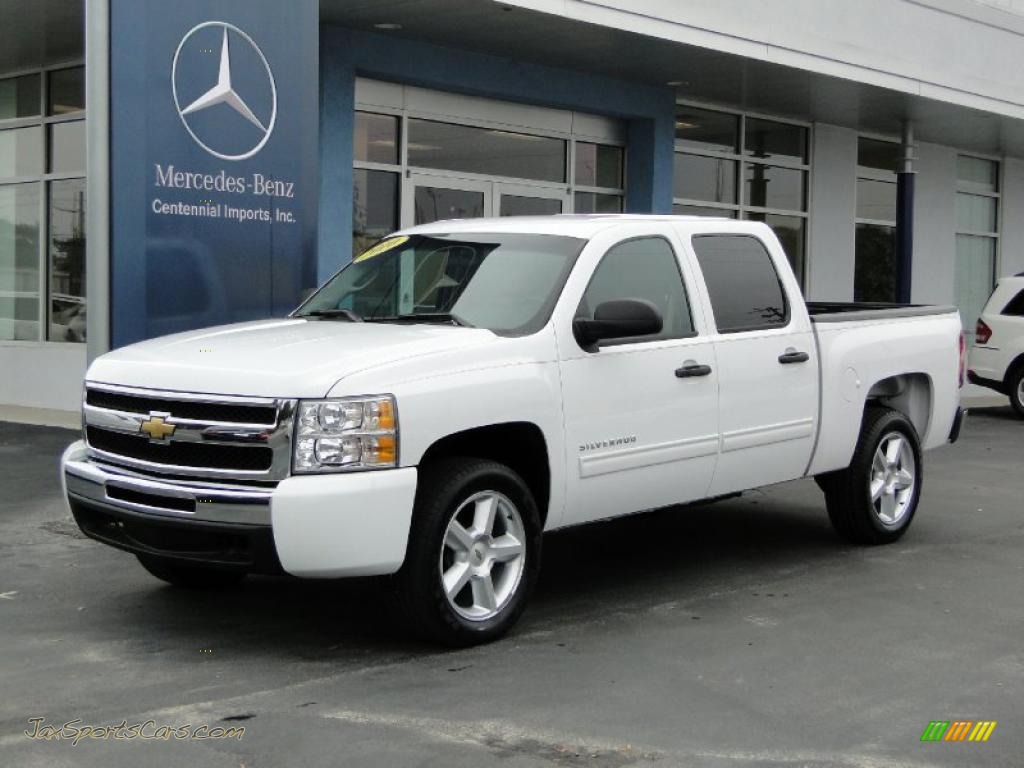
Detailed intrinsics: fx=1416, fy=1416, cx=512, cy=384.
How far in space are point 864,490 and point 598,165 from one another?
10.0m

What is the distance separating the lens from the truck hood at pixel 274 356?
5.66m

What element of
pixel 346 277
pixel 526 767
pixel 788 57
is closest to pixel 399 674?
pixel 526 767

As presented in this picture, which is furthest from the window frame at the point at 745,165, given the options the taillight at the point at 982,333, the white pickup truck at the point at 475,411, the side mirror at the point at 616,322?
the side mirror at the point at 616,322

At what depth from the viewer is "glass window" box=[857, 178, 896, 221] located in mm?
21938

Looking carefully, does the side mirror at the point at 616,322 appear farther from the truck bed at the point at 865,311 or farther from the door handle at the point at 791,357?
the truck bed at the point at 865,311

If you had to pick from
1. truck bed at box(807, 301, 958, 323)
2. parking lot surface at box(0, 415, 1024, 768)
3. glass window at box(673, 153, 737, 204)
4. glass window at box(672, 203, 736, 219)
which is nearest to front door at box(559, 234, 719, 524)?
parking lot surface at box(0, 415, 1024, 768)

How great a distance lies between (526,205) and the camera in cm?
1677

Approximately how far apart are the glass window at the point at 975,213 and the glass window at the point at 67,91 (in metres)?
14.7

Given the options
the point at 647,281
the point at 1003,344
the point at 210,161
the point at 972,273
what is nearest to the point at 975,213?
the point at 972,273

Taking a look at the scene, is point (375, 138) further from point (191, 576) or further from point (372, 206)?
point (191, 576)

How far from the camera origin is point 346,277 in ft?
25.0

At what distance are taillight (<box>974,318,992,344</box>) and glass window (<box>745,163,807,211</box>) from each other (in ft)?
11.3

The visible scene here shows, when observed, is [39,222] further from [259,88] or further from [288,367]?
[288,367]

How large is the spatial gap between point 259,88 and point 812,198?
12.8m
